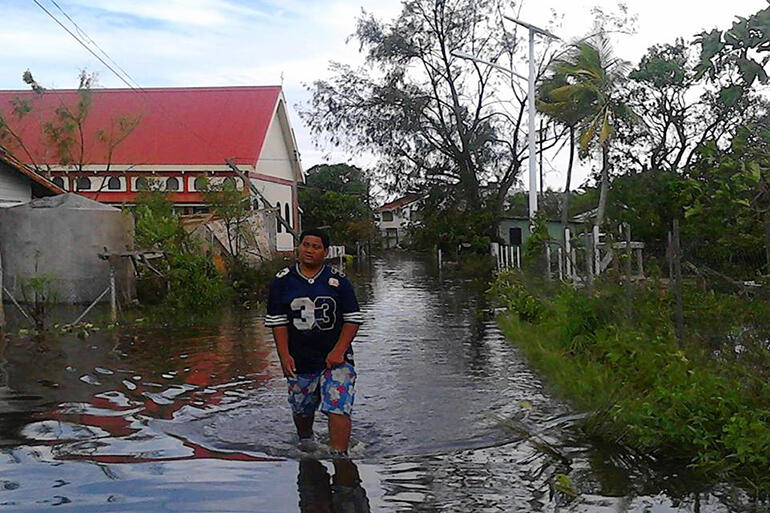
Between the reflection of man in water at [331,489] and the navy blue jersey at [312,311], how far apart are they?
774 mm

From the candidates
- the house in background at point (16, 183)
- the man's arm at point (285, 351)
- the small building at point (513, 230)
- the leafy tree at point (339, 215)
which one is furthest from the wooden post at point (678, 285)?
the leafy tree at point (339, 215)

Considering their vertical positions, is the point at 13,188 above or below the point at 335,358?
above

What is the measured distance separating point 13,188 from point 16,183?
21 centimetres

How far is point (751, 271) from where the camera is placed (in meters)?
12.7

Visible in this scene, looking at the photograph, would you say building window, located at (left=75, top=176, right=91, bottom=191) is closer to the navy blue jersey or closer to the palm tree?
the palm tree

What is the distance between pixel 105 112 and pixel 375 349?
2843 centimetres

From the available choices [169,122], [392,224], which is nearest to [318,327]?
[169,122]

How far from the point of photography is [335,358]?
714 centimetres

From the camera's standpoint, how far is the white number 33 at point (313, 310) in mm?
7281

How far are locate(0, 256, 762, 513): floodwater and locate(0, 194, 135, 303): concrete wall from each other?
22.0ft

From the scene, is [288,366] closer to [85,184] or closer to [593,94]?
[593,94]

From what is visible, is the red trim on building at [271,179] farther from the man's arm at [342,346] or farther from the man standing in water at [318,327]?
the man's arm at [342,346]

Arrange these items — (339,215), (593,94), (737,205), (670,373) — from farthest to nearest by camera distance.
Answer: (339,215) → (593,94) → (737,205) → (670,373)

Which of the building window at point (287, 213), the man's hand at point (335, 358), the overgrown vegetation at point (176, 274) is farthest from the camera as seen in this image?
the building window at point (287, 213)
